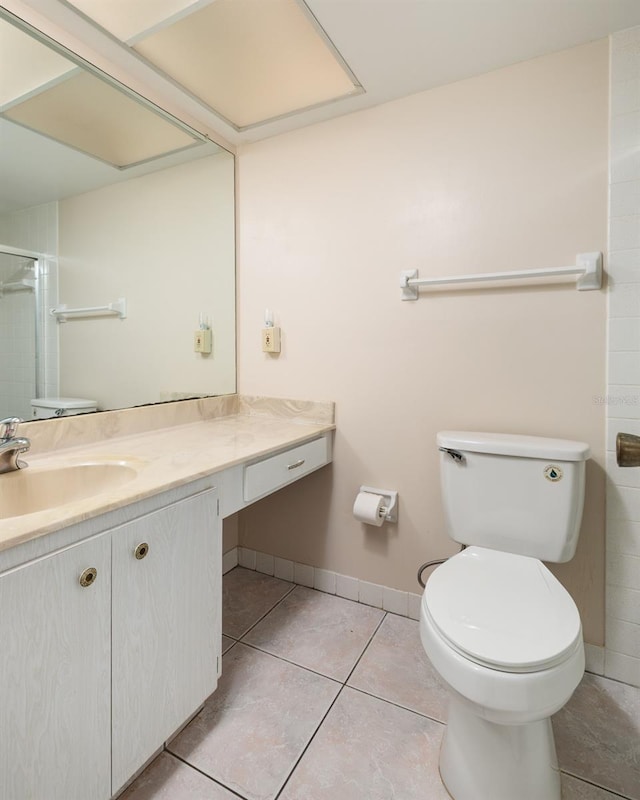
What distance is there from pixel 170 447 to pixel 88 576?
582mm

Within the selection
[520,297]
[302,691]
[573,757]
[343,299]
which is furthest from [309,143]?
[573,757]

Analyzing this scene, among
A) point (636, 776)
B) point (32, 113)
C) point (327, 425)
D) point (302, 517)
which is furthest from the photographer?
point (302, 517)

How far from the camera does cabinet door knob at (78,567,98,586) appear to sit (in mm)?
784

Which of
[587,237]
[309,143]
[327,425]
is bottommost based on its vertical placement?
[327,425]

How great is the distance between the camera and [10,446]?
40.7 inches

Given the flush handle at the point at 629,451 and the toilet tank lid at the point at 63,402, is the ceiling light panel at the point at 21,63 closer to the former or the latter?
the toilet tank lid at the point at 63,402

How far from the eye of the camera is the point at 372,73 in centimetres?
145

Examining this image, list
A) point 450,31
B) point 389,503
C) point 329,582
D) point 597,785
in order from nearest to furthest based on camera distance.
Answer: point 597,785 → point 450,31 → point 389,503 → point 329,582

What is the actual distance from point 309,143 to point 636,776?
2.42 m

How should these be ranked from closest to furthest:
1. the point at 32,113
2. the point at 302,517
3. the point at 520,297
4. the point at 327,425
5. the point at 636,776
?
the point at 636,776, the point at 32,113, the point at 520,297, the point at 327,425, the point at 302,517

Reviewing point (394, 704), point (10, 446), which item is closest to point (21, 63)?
point (10, 446)

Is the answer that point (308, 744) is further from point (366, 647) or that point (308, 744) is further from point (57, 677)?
point (57, 677)

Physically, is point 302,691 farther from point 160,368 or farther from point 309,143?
point 309,143

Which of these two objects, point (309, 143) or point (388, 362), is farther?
point (309, 143)
